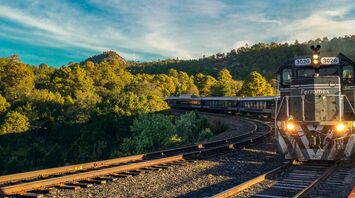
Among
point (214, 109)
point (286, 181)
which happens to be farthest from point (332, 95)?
point (214, 109)

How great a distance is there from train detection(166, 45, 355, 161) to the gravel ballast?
1266 millimetres

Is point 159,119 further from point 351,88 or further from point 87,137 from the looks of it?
point 351,88

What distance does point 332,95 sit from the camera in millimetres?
11453

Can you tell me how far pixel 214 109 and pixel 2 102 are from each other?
2824cm

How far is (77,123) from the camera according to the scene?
4700 centimetres

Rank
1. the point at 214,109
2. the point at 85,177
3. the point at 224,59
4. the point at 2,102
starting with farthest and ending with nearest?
1. the point at 224,59
2. the point at 214,109
3. the point at 2,102
4. the point at 85,177

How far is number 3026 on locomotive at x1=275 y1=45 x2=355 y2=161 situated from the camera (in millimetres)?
11070

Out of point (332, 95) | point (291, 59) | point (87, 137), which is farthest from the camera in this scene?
point (87, 137)

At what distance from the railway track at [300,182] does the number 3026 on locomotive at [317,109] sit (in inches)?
20.6

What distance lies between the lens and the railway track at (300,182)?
7974 millimetres

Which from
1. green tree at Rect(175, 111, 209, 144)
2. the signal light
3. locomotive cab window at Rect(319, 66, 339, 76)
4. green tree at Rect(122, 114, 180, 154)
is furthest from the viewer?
green tree at Rect(175, 111, 209, 144)

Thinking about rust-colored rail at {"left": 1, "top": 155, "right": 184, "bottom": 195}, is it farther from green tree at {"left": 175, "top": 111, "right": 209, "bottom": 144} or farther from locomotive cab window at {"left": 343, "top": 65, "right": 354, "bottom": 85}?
green tree at {"left": 175, "top": 111, "right": 209, "bottom": 144}

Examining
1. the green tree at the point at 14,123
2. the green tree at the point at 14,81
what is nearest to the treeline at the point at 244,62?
the green tree at the point at 14,81

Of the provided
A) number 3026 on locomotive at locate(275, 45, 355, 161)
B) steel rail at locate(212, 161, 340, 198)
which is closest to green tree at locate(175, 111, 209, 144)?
number 3026 on locomotive at locate(275, 45, 355, 161)
